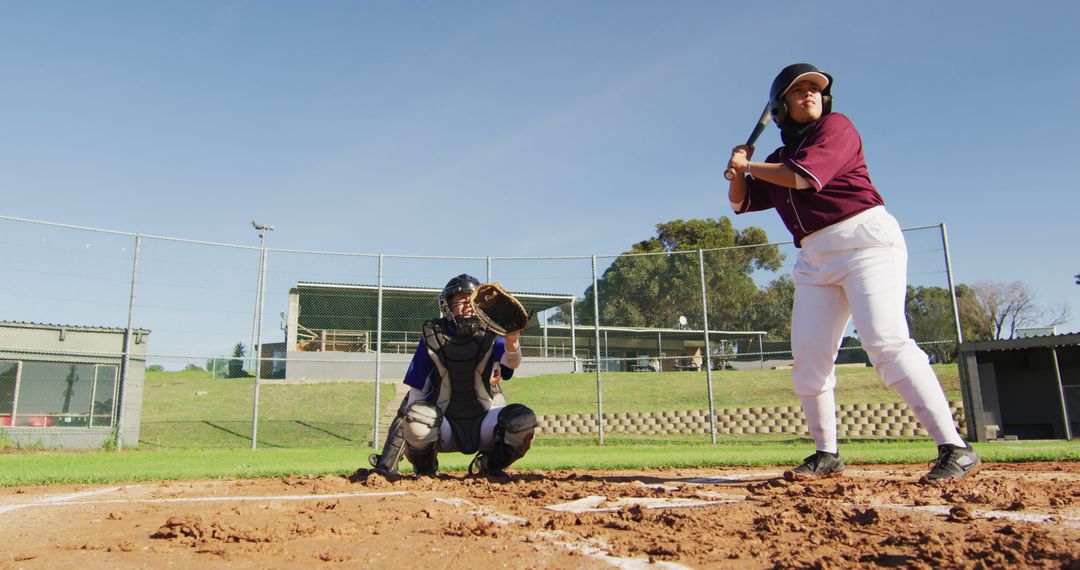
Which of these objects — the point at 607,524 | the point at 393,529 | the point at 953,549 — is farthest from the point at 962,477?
the point at 393,529

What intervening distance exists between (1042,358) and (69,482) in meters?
22.8

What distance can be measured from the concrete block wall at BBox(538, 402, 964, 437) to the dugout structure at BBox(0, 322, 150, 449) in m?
9.93

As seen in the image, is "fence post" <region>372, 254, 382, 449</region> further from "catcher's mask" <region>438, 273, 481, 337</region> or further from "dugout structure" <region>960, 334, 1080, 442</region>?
"dugout structure" <region>960, 334, 1080, 442</region>

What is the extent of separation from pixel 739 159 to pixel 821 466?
1.86m

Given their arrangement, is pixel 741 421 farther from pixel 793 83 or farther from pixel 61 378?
pixel 793 83

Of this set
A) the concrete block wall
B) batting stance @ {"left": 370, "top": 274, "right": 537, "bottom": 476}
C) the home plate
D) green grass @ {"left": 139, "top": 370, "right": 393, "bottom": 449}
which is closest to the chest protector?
batting stance @ {"left": 370, "top": 274, "right": 537, "bottom": 476}

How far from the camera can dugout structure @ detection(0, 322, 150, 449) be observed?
1144cm

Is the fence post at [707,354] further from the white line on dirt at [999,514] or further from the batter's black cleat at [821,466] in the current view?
the white line on dirt at [999,514]

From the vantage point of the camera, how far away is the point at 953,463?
3352mm

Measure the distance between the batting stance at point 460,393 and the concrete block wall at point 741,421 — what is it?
13.4 metres

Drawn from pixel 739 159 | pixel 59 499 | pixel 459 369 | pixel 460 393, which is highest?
pixel 739 159

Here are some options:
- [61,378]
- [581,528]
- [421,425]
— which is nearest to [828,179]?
[581,528]

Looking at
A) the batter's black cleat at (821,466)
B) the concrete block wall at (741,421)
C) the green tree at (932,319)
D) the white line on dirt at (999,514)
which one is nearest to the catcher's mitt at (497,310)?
the batter's black cleat at (821,466)

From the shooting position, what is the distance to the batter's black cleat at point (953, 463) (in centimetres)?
331
